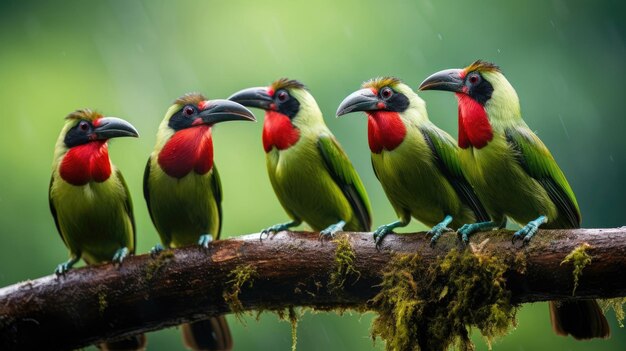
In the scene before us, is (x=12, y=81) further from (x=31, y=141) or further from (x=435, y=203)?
(x=435, y=203)

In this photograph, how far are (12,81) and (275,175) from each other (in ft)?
14.6

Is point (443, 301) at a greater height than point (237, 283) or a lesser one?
lesser

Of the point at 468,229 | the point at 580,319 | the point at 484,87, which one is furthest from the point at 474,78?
the point at 580,319

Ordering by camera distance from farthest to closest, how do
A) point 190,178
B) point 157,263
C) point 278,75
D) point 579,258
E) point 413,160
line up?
point 278,75 < point 190,178 < point 413,160 < point 157,263 < point 579,258

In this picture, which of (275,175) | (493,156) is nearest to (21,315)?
(275,175)

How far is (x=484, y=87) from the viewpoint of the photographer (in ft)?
12.4

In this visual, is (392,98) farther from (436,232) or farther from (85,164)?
(85,164)

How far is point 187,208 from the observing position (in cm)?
445

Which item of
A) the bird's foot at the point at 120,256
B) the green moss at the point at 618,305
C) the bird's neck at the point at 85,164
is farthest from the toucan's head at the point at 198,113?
the green moss at the point at 618,305

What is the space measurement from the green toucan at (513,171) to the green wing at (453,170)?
0.22m

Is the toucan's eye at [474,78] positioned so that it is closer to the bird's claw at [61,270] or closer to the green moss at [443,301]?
the green moss at [443,301]

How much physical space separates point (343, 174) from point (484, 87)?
1.01m

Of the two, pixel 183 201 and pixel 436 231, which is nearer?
pixel 436 231

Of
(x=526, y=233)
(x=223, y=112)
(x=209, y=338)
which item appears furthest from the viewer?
(x=209, y=338)
